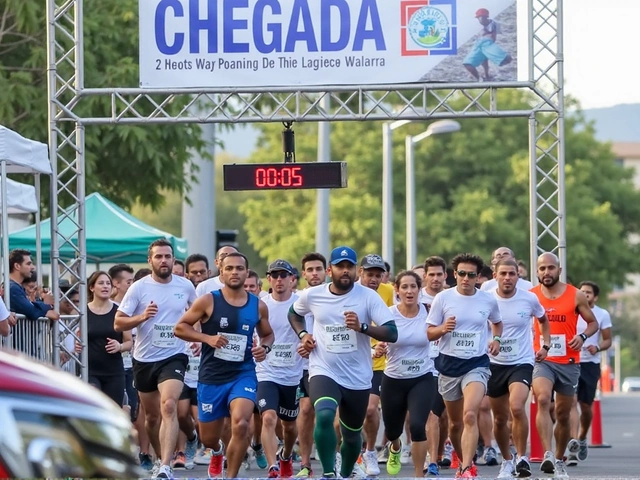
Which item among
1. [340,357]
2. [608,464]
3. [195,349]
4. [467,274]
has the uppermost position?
[467,274]

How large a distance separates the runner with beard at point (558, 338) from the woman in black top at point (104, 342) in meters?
4.00

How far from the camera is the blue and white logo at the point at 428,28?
17141 mm

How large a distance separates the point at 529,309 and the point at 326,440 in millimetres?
3210

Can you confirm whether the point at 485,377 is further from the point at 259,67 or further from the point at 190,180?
the point at 190,180

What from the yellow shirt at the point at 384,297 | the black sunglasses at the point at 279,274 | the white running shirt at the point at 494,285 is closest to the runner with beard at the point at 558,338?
the white running shirt at the point at 494,285

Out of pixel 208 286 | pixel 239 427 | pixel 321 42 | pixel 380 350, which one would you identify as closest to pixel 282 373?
pixel 380 350

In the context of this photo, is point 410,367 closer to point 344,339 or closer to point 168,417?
point 344,339

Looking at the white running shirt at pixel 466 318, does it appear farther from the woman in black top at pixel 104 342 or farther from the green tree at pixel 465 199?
the green tree at pixel 465 199

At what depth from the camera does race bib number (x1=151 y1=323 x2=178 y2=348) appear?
14422mm

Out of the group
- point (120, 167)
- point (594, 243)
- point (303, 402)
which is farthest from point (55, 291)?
point (594, 243)

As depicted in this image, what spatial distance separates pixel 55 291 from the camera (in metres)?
16.7

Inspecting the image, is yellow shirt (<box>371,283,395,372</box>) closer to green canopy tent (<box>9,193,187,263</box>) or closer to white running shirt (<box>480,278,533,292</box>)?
white running shirt (<box>480,278,533,292</box>)

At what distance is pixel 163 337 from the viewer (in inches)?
568

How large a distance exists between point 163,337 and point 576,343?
12.5 feet
